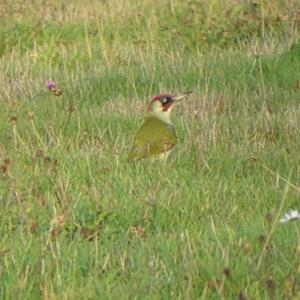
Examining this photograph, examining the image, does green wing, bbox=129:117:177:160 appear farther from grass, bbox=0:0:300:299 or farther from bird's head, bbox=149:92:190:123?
bird's head, bbox=149:92:190:123

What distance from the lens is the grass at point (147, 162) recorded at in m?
4.54

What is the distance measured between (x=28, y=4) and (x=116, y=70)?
313 cm

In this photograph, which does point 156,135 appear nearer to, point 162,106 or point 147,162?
point 147,162

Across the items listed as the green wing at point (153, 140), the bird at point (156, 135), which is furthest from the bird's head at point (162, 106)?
the green wing at point (153, 140)

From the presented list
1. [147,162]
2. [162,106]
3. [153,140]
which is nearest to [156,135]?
[153,140]

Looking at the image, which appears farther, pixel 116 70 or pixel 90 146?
pixel 116 70

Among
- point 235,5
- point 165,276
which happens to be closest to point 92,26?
point 235,5

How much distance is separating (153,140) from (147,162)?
0.73 feet

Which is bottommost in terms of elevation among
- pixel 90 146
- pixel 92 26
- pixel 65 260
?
pixel 92 26

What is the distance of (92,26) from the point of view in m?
11.8

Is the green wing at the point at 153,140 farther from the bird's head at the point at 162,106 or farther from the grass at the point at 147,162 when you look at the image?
the bird's head at the point at 162,106

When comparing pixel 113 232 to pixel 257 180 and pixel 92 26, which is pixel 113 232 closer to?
pixel 257 180

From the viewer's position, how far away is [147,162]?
666cm

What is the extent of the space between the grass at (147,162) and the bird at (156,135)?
9 cm
